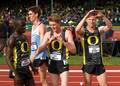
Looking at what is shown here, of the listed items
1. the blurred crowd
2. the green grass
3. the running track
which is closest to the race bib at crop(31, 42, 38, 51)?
the running track

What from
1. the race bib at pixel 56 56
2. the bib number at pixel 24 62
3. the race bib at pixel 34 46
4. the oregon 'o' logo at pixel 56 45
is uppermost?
the oregon 'o' logo at pixel 56 45

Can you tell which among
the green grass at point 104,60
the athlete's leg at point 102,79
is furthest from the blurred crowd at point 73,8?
the athlete's leg at point 102,79

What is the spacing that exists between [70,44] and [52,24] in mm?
468

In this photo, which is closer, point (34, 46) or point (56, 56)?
point (56, 56)

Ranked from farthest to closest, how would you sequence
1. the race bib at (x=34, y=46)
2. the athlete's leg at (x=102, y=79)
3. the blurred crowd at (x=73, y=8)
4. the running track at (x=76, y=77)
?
the blurred crowd at (x=73, y=8), the running track at (x=76, y=77), the race bib at (x=34, y=46), the athlete's leg at (x=102, y=79)

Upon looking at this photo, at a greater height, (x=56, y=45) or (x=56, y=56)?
(x=56, y=45)

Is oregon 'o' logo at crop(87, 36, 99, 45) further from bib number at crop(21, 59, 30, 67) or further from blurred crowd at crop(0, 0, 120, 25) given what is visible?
blurred crowd at crop(0, 0, 120, 25)

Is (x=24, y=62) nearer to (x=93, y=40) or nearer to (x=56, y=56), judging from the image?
(x=56, y=56)

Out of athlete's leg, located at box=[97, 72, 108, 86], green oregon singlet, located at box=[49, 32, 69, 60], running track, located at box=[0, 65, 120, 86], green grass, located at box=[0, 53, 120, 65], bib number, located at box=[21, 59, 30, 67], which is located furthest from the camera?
green grass, located at box=[0, 53, 120, 65]

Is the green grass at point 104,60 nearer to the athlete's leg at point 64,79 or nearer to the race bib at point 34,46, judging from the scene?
the race bib at point 34,46

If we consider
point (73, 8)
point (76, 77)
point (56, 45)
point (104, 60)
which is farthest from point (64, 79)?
point (73, 8)

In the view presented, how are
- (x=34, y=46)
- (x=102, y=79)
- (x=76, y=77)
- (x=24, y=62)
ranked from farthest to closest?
(x=76, y=77) < (x=34, y=46) < (x=102, y=79) < (x=24, y=62)

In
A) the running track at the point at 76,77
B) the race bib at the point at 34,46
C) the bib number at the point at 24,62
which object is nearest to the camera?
the bib number at the point at 24,62

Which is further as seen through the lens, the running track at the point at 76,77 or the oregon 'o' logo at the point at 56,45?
the running track at the point at 76,77
